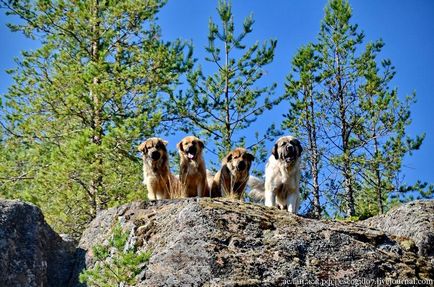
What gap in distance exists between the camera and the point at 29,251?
11.5 metres

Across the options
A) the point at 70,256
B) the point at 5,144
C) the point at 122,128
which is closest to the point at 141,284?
the point at 70,256

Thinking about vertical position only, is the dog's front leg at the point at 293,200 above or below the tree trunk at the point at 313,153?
below

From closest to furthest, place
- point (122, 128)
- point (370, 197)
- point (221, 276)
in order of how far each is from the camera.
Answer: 1. point (221, 276)
2. point (122, 128)
3. point (370, 197)

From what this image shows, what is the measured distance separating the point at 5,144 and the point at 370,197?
12.6m

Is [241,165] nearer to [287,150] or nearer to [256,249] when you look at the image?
[287,150]

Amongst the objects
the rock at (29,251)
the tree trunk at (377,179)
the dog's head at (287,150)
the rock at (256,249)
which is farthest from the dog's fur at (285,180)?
the tree trunk at (377,179)

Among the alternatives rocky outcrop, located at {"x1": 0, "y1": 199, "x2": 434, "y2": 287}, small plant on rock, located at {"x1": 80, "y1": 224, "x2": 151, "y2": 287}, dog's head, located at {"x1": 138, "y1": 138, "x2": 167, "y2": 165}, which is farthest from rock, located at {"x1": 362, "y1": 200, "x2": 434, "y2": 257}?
small plant on rock, located at {"x1": 80, "y1": 224, "x2": 151, "y2": 287}

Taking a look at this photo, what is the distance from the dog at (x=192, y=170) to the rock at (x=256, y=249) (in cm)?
268

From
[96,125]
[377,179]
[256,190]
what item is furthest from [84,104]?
[377,179]

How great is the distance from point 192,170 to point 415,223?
4.24 meters

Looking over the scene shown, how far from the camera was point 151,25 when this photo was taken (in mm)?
24406

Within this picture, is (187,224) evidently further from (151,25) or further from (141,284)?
(151,25)

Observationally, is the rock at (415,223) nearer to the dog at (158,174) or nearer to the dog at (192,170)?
the dog at (192,170)

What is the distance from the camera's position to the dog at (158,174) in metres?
14.4
